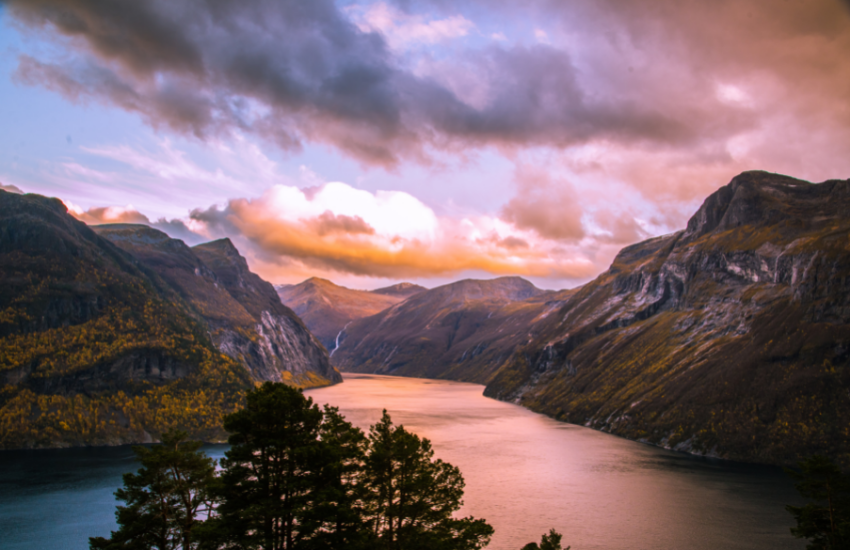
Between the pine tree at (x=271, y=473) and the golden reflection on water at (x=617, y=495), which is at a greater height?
the pine tree at (x=271, y=473)

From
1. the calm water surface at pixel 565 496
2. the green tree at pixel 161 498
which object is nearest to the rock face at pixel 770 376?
the calm water surface at pixel 565 496

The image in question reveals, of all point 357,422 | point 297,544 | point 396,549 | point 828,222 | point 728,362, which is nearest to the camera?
point 297,544

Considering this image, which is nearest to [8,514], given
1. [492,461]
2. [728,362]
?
[492,461]

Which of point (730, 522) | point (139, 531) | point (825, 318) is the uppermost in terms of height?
point (825, 318)

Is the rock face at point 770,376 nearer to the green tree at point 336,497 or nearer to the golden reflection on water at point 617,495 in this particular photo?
the golden reflection on water at point 617,495

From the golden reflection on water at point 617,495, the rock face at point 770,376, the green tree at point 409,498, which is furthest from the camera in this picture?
the rock face at point 770,376

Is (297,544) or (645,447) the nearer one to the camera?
(297,544)

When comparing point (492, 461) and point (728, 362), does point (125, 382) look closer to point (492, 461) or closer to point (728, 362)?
point (492, 461)
